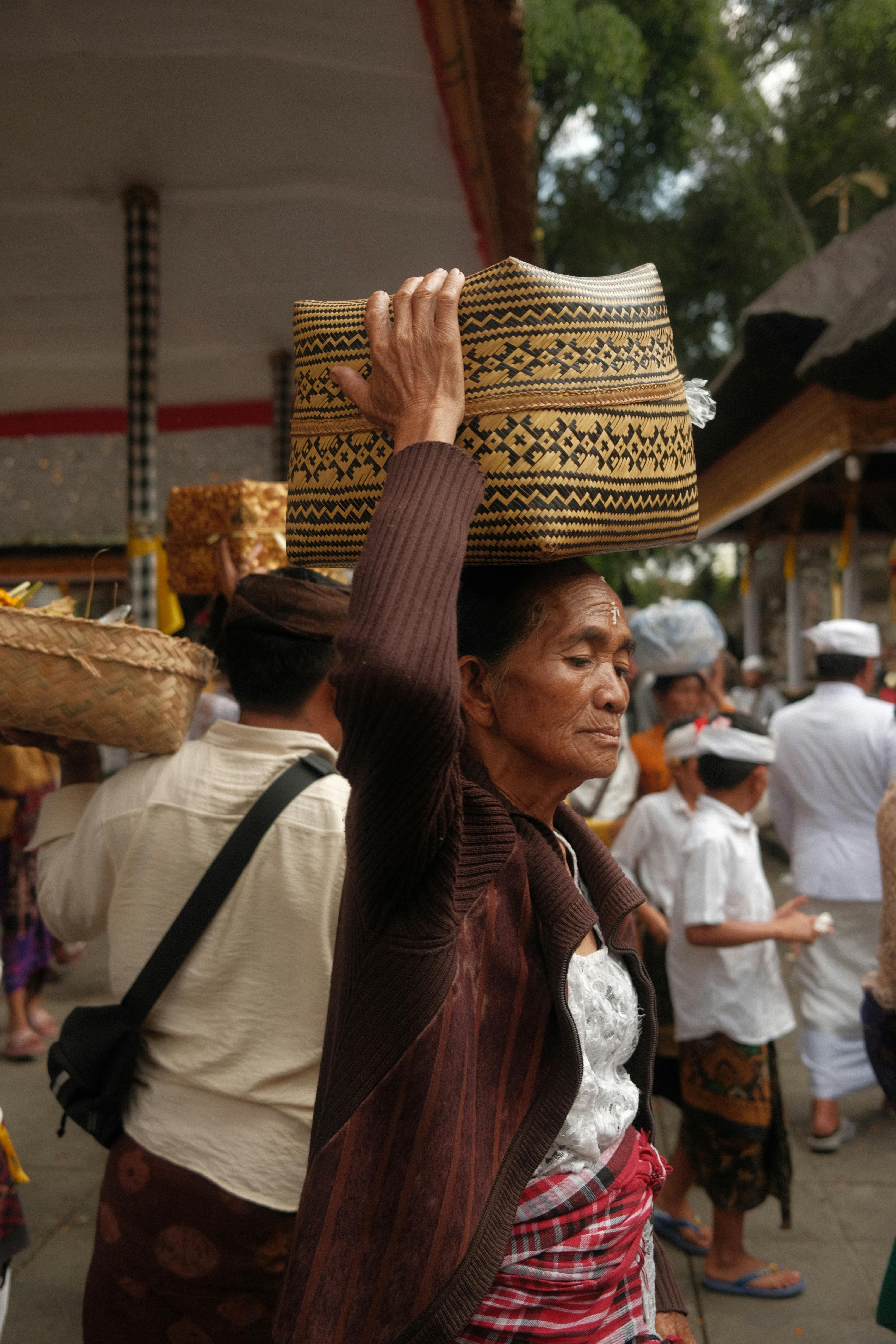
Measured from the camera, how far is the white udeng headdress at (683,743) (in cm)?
389

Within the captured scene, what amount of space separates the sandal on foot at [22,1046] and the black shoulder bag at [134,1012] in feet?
11.2

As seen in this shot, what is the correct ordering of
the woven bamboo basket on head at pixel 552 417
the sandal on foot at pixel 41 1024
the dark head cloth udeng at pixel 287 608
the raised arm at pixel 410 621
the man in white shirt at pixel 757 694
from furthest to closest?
the man in white shirt at pixel 757 694 → the sandal on foot at pixel 41 1024 → the dark head cloth udeng at pixel 287 608 → the woven bamboo basket on head at pixel 552 417 → the raised arm at pixel 410 621

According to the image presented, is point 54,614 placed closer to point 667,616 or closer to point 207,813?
point 207,813

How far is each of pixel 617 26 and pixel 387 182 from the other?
40.4 feet

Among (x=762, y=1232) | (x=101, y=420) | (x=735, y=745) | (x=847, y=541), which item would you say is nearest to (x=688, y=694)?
(x=735, y=745)

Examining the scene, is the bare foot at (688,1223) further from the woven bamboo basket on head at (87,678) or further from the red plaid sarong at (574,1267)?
the woven bamboo basket on head at (87,678)

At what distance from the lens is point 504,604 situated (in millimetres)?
1483

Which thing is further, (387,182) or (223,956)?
(387,182)

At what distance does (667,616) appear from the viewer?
17.0 ft

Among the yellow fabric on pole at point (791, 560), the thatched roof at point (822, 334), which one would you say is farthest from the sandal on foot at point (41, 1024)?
the yellow fabric on pole at point (791, 560)

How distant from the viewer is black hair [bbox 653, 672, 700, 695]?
16.5 ft

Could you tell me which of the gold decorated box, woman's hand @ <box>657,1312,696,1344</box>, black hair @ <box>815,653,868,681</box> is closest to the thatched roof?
black hair @ <box>815,653,868,681</box>

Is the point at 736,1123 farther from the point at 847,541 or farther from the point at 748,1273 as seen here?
the point at 847,541

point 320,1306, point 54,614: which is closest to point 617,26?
point 54,614
